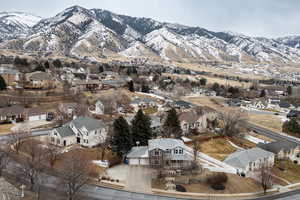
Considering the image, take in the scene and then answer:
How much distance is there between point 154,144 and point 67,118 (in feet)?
95.2

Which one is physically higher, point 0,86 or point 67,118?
point 0,86

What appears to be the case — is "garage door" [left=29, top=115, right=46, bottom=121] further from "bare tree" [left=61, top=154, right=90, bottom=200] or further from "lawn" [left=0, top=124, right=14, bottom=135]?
"bare tree" [left=61, top=154, right=90, bottom=200]

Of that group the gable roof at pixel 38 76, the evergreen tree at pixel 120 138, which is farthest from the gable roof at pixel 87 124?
the gable roof at pixel 38 76

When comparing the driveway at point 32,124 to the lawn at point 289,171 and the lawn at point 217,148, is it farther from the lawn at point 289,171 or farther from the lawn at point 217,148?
the lawn at point 289,171

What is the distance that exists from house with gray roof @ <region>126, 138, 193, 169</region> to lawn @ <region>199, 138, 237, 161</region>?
376 inches

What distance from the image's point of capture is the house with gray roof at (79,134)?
1865 inches

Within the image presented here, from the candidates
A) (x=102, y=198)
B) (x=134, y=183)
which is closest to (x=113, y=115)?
(x=134, y=183)

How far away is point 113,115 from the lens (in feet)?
231

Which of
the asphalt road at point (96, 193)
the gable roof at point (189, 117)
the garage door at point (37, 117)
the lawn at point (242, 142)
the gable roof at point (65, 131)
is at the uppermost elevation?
the gable roof at point (189, 117)

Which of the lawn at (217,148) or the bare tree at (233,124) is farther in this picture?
the bare tree at (233,124)

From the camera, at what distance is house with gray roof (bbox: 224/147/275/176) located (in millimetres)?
41844

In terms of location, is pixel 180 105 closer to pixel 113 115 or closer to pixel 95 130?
pixel 113 115

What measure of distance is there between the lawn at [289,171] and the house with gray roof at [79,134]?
114ft

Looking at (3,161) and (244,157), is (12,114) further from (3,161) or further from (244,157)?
(244,157)
